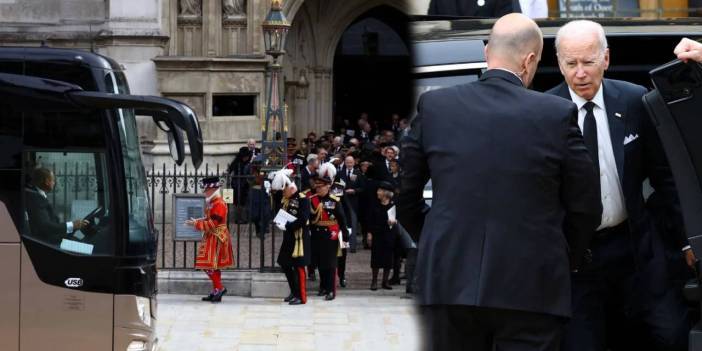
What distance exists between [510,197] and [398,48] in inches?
1216

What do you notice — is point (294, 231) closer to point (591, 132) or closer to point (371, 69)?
point (591, 132)

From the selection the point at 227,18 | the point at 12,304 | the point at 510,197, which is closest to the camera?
the point at 510,197

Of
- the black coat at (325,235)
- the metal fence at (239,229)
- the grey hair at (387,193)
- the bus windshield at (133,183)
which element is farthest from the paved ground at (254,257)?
the bus windshield at (133,183)

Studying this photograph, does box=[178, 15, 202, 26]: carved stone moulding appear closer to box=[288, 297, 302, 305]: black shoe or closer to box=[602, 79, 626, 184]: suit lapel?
box=[288, 297, 302, 305]: black shoe

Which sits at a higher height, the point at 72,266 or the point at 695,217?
the point at 695,217

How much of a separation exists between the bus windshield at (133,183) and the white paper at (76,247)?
29cm

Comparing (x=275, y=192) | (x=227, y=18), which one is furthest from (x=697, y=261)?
(x=227, y=18)

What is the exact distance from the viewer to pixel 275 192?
17734 millimetres

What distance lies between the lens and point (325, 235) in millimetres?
16406

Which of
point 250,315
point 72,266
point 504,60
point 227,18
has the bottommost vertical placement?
point 250,315

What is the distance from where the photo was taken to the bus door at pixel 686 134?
16.0 ft

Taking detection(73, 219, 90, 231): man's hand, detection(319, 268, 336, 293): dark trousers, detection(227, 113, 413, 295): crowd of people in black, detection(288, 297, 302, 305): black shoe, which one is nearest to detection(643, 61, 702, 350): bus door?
detection(73, 219, 90, 231): man's hand

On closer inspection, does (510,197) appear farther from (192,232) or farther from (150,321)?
(192,232)

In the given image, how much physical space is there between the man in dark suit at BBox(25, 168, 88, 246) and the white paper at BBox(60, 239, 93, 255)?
0.14 ft
